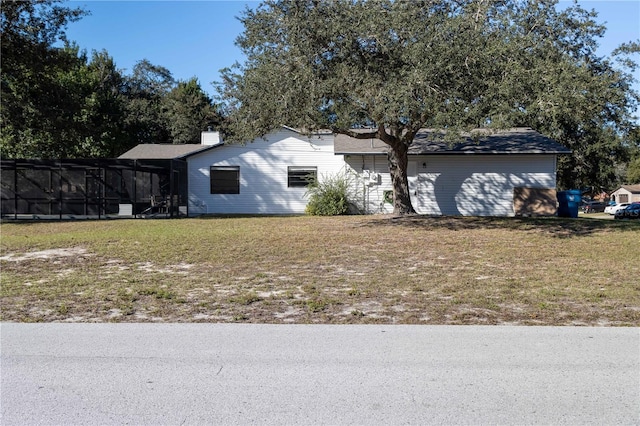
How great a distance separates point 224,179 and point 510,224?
520 inches

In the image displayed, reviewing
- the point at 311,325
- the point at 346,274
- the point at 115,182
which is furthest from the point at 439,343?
the point at 115,182

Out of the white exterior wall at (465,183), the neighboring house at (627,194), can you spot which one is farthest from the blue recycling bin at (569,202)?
the neighboring house at (627,194)

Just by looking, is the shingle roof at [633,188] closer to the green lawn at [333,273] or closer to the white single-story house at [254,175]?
the white single-story house at [254,175]

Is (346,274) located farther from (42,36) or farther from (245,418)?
(42,36)

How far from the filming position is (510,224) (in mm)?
16812

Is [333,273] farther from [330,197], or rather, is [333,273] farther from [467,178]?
[467,178]

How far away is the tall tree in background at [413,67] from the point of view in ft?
41.4

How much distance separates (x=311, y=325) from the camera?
678cm

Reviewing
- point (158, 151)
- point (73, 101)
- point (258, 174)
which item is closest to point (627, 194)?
point (258, 174)

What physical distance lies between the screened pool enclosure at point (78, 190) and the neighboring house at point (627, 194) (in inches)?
2769

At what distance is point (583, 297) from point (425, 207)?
15053mm

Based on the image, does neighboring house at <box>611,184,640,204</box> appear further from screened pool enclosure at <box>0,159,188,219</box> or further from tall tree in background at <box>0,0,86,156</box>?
tall tree in background at <box>0,0,86,156</box>

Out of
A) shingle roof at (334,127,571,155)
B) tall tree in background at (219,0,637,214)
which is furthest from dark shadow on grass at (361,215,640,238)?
shingle roof at (334,127,571,155)

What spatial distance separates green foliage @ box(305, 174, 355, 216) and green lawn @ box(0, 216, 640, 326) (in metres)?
5.07
